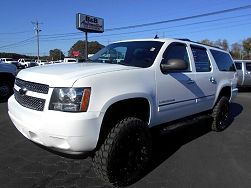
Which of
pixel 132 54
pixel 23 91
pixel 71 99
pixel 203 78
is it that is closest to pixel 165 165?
pixel 132 54

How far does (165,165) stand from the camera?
16.8ft

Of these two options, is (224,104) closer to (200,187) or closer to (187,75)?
(187,75)

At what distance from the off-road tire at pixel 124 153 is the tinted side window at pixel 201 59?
222 centimetres

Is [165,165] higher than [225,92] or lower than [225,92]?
lower

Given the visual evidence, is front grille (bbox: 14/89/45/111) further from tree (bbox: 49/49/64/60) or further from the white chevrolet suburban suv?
tree (bbox: 49/49/64/60)

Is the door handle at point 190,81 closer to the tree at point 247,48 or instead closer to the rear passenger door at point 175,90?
the rear passenger door at point 175,90

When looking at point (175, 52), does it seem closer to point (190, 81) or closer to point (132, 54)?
point (190, 81)

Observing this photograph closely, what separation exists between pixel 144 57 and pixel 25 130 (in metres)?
2.06

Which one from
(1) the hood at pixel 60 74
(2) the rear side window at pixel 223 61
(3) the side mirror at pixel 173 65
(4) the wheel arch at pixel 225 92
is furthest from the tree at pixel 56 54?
(1) the hood at pixel 60 74

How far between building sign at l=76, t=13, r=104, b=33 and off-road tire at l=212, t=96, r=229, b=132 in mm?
38682

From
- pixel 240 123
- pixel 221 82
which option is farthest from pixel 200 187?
pixel 240 123

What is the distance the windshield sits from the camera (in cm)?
497

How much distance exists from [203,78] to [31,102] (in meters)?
3.39

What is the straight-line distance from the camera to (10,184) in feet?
13.8
